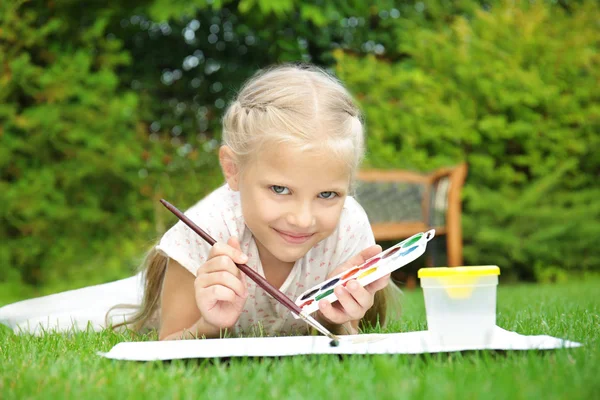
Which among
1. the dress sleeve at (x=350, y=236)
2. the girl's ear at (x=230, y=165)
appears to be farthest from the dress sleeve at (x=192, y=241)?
the dress sleeve at (x=350, y=236)

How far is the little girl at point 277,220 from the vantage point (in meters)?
2.07

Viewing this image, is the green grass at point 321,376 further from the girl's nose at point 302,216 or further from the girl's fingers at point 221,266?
the girl's nose at point 302,216

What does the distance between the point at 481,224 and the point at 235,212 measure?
4.52 meters

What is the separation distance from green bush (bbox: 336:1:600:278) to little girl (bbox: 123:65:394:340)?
4089 millimetres

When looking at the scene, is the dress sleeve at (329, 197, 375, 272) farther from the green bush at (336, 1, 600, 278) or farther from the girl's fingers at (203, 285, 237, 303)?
the green bush at (336, 1, 600, 278)

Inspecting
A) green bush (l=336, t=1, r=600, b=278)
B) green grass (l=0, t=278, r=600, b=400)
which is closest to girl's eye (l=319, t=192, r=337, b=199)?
green grass (l=0, t=278, r=600, b=400)

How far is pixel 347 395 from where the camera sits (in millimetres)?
1336

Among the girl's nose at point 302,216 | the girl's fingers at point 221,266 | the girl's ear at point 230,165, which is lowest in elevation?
the girl's fingers at point 221,266

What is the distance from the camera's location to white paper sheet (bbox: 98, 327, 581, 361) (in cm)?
167

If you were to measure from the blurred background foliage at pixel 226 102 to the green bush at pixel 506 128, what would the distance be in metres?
0.02

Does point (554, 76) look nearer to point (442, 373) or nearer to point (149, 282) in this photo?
point (149, 282)

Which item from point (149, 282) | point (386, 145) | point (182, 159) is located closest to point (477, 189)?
point (386, 145)

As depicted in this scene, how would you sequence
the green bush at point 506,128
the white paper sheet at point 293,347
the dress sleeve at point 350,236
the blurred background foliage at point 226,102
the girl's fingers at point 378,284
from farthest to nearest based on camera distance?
1. the green bush at point 506,128
2. the blurred background foliage at point 226,102
3. the dress sleeve at point 350,236
4. the girl's fingers at point 378,284
5. the white paper sheet at point 293,347

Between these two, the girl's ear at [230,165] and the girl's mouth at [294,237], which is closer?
the girl's mouth at [294,237]
